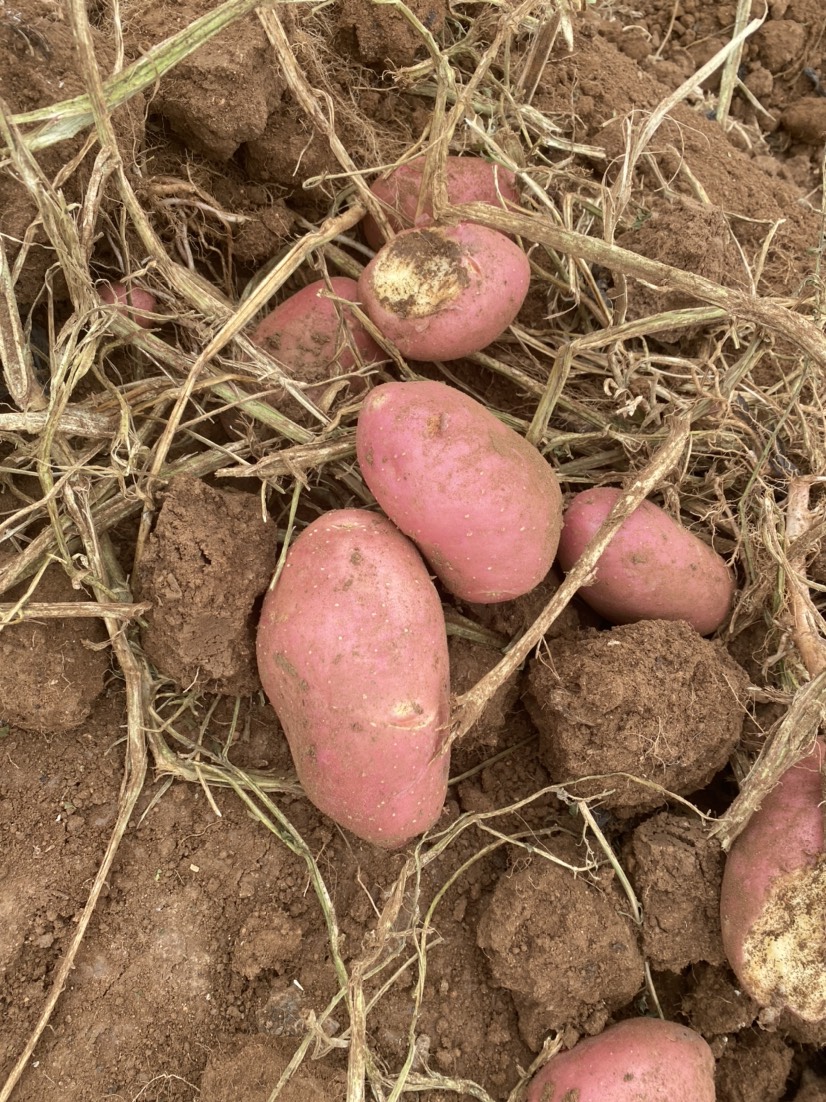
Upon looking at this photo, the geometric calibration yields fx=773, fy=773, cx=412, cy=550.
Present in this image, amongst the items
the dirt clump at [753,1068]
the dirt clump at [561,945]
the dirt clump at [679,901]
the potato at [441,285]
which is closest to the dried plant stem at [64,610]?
the potato at [441,285]

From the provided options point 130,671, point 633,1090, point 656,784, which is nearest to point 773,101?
point 656,784

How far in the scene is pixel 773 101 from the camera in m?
1.66

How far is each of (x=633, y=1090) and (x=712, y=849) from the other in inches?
12.9

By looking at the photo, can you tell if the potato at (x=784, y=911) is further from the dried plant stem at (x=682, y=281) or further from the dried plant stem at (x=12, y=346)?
the dried plant stem at (x=12, y=346)

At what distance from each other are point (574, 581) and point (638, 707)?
0.64 ft

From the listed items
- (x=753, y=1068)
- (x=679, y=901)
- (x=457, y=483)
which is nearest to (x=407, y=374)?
(x=457, y=483)

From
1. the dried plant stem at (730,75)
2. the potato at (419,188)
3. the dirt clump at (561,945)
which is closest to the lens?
the dirt clump at (561,945)

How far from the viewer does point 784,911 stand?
1.02 meters

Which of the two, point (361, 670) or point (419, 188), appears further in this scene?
point (419, 188)

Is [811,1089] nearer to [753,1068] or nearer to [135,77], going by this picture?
[753,1068]

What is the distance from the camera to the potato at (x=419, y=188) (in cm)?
115

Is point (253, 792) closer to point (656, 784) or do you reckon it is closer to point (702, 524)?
point (656, 784)

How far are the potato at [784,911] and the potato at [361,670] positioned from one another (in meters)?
0.44

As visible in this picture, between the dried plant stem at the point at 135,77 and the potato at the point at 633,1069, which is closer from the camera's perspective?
the dried plant stem at the point at 135,77
